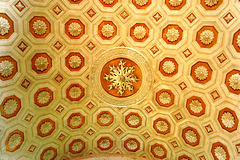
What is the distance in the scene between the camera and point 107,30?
42.6 ft

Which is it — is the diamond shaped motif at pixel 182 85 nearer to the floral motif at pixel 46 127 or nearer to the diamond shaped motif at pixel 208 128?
the diamond shaped motif at pixel 208 128

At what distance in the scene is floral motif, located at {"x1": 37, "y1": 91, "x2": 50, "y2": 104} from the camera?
13266 mm

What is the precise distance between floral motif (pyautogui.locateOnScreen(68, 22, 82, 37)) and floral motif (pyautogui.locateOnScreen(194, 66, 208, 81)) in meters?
7.04

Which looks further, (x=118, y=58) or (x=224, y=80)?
(x=118, y=58)

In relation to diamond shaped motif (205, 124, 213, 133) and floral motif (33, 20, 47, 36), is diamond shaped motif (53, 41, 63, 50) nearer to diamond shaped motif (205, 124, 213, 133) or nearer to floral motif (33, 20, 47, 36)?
floral motif (33, 20, 47, 36)

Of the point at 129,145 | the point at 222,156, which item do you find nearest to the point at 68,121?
the point at 129,145

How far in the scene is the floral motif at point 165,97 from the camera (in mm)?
13625

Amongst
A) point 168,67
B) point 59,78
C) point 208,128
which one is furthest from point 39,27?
point 208,128

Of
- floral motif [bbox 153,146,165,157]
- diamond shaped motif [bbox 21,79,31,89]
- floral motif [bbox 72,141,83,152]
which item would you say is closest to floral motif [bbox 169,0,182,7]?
floral motif [bbox 153,146,165,157]

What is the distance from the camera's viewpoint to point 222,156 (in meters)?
12.4

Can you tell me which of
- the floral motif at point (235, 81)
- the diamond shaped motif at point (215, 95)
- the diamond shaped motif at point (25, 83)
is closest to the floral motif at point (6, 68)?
the diamond shaped motif at point (25, 83)

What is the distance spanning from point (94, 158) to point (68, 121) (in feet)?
10.0

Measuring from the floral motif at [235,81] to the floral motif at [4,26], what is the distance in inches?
463

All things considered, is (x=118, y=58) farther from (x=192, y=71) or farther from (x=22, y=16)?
(x=22, y=16)
